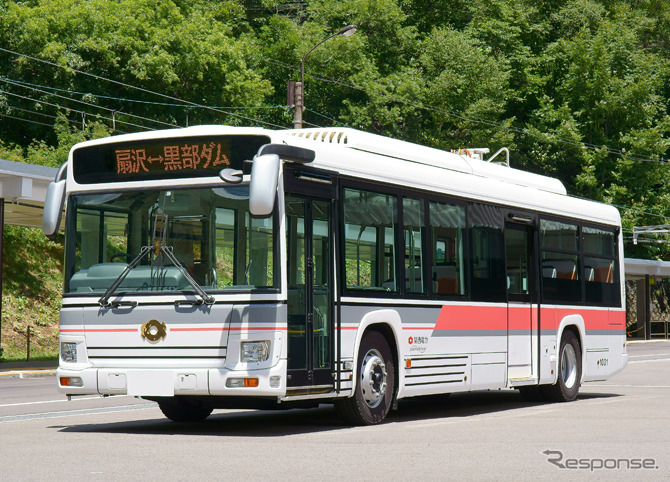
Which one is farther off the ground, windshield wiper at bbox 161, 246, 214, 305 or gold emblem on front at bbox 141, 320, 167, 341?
windshield wiper at bbox 161, 246, 214, 305

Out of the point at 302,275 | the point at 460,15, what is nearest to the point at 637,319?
the point at 460,15

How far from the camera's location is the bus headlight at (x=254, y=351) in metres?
11.2

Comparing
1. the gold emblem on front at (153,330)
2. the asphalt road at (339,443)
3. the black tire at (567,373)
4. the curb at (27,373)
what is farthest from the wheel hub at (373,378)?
the curb at (27,373)

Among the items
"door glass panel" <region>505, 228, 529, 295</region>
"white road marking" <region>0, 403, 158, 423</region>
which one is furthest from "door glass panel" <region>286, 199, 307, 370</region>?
"door glass panel" <region>505, 228, 529, 295</region>

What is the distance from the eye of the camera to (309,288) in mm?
11898

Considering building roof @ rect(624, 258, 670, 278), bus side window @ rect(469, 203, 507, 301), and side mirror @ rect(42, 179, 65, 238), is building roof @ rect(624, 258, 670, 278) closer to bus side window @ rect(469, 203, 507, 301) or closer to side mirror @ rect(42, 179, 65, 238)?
bus side window @ rect(469, 203, 507, 301)

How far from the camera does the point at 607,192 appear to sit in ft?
201

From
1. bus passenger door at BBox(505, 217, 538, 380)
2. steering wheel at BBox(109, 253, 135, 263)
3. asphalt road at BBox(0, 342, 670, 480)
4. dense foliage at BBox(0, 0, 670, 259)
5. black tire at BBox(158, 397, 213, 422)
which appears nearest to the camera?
asphalt road at BBox(0, 342, 670, 480)

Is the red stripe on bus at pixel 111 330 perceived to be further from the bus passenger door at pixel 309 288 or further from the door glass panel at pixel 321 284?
the door glass panel at pixel 321 284

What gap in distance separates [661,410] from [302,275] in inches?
244

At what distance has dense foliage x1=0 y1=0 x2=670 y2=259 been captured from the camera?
4831 cm

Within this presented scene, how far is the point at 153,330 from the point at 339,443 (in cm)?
229

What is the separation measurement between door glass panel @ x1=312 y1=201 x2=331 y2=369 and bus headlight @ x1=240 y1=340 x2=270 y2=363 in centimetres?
80

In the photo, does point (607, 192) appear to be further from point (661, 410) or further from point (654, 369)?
point (661, 410)
